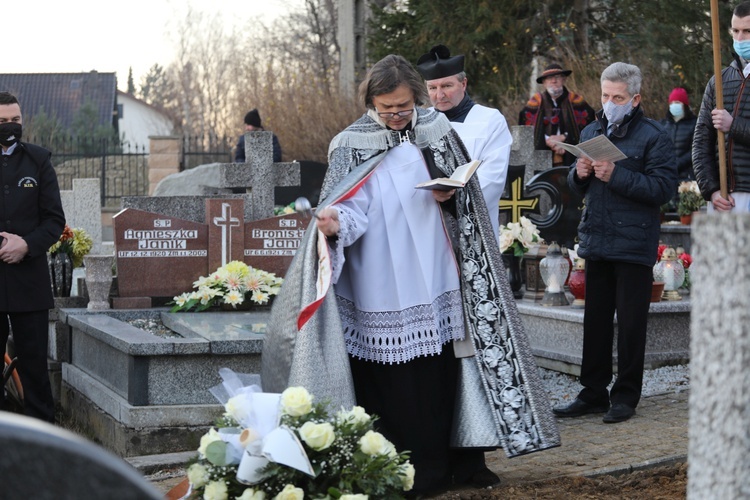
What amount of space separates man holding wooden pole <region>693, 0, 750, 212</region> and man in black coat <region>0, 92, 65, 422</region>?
147 inches

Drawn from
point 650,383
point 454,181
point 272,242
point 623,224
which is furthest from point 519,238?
point 454,181

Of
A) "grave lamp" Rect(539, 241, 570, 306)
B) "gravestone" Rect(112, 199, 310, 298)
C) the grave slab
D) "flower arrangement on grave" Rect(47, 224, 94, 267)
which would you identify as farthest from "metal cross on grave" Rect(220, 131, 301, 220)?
the grave slab

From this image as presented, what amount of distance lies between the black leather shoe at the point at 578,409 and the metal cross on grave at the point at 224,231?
10.6 ft

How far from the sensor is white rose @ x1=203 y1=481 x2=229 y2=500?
3467 mm

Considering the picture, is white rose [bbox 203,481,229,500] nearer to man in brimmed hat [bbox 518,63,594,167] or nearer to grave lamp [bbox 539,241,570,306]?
grave lamp [bbox 539,241,570,306]

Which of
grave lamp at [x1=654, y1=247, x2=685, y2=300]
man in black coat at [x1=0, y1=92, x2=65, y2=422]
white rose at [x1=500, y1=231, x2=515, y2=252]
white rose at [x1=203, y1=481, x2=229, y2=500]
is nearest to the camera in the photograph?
white rose at [x1=203, y1=481, x2=229, y2=500]

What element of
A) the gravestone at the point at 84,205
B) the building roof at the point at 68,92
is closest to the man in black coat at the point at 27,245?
the gravestone at the point at 84,205

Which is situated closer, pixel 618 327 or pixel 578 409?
pixel 618 327

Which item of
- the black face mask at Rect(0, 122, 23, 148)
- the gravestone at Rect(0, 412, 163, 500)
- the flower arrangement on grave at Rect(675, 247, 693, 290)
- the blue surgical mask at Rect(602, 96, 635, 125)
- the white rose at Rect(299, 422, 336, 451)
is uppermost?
the blue surgical mask at Rect(602, 96, 635, 125)

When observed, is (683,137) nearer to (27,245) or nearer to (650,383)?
(650,383)

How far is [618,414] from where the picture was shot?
6.20 metres

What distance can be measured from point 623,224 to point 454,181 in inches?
73.1

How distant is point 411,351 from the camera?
4.68 m

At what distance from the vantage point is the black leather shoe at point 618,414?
20.3 feet
